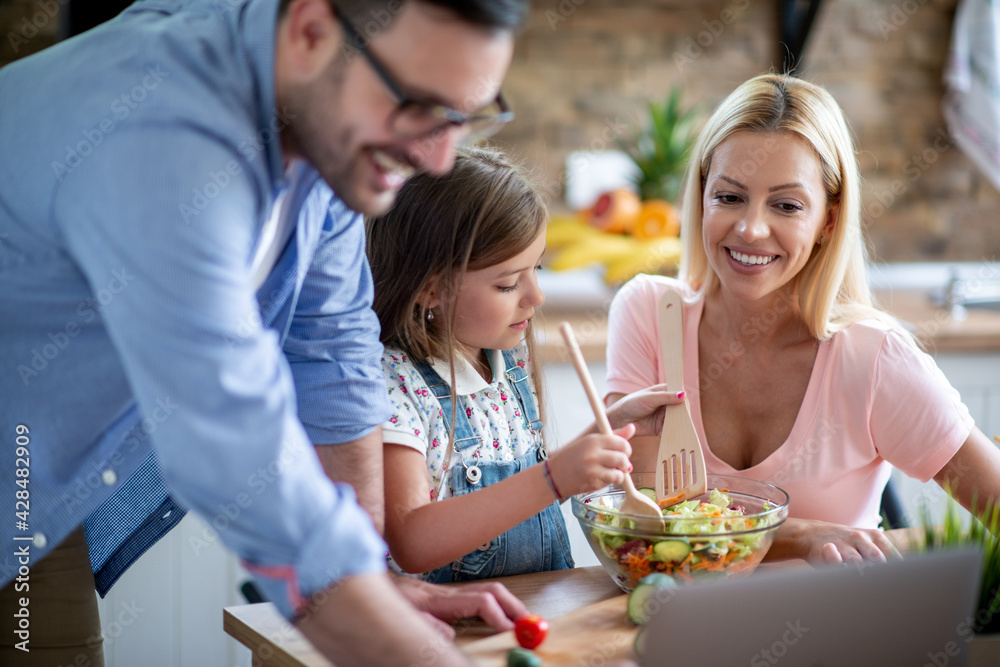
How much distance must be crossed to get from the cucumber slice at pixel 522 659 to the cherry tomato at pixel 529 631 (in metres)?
0.06

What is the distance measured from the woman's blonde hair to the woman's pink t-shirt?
67 millimetres

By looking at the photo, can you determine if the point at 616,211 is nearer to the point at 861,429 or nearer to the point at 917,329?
the point at 917,329

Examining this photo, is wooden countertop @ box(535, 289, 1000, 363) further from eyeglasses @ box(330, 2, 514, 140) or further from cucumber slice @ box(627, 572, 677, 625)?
eyeglasses @ box(330, 2, 514, 140)

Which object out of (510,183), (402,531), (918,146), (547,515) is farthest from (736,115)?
(918,146)

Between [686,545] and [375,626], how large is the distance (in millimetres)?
444

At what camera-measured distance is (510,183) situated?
1.41 metres

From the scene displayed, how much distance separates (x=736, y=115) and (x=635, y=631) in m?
0.88

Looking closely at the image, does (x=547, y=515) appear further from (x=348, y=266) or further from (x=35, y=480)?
(x=35, y=480)

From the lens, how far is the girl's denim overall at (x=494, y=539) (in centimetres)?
137

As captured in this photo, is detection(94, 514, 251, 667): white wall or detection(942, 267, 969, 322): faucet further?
detection(942, 267, 969, 322): faucet

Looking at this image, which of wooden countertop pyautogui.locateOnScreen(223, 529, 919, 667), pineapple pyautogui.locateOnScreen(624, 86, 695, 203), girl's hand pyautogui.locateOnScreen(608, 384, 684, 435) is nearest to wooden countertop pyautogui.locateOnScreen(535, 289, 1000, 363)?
pineapple pyautogui.locateOnScreen(624, 86, 695, 203)

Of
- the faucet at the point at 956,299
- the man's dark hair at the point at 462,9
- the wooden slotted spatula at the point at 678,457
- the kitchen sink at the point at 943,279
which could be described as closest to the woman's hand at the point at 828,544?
the wooden slotted spatula at the point at 678,457

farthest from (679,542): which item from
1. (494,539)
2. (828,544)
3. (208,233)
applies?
(208,233)

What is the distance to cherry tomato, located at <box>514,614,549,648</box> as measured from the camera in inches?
37.7
